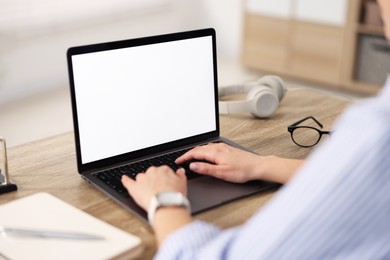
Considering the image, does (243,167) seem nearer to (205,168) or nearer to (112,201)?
(205,168)

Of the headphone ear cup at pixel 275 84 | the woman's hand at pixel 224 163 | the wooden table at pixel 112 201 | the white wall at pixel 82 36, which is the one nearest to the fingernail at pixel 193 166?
the woman's hand at pixel 224 163

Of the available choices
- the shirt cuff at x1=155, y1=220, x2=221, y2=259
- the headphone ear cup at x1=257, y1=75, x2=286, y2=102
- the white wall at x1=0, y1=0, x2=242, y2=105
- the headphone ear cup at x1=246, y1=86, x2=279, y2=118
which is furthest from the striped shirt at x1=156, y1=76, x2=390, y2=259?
the white wall at x1=0, y1=0, x2=242, y2=105

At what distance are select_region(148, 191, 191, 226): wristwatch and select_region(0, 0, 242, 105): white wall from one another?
298 cm

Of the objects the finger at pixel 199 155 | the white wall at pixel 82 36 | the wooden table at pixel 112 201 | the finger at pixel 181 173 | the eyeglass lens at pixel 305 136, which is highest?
the finger at pixel 181 173

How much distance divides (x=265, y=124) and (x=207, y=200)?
529 millimetres

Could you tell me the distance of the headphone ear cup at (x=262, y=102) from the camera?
181 cm

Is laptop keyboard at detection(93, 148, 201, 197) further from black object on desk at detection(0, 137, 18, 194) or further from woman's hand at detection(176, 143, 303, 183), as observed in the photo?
black object on desk at detection(0, 137, 18, 194)

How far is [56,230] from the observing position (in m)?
1.17

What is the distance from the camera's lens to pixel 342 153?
0.86 m

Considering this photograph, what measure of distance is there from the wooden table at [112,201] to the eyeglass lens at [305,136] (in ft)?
0.08

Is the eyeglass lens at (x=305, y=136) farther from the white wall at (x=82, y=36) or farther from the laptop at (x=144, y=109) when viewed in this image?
the white wall at (x=82, y=36)

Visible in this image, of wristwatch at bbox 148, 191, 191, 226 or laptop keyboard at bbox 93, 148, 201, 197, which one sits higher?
wristwatch at bbox 148, 191, 191, 226

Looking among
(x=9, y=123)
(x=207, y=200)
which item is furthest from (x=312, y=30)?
(x=207, y=200)

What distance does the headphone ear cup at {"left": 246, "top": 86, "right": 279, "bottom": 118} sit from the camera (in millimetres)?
1806
